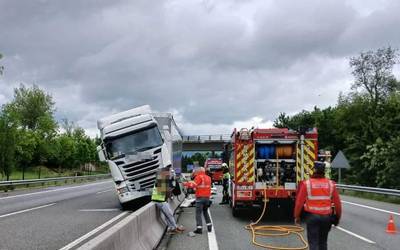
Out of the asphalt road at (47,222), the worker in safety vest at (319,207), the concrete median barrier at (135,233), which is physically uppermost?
Answer: the worker in safety vest at (319,207)

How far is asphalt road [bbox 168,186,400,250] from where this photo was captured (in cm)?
1110

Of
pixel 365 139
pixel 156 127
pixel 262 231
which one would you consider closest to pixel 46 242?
pixel 262 231

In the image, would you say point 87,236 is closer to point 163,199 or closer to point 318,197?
point 163,199

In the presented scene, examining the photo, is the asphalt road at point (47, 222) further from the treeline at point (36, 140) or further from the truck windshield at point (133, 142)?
the treeline at point (36, 140)

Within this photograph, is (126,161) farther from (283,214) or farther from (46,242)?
(46,242)

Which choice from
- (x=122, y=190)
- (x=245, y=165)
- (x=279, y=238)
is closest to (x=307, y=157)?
(x=245, y=165)

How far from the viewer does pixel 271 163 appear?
637 inches

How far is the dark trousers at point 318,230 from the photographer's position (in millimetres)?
7691

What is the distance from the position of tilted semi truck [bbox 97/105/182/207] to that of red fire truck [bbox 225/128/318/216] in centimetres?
403

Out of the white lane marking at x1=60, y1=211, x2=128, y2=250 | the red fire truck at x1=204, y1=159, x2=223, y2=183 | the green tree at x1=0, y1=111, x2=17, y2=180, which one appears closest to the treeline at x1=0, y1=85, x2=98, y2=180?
the green tree at x1=0, y1=111, x2=17, y2=180

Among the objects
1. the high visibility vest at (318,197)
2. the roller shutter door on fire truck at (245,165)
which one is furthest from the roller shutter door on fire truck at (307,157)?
the high visibility vest at (318,197)

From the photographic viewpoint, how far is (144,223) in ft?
33.8

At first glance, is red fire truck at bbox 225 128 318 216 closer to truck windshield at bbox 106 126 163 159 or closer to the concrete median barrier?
the concrete median barrier

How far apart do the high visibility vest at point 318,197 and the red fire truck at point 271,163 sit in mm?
7800
